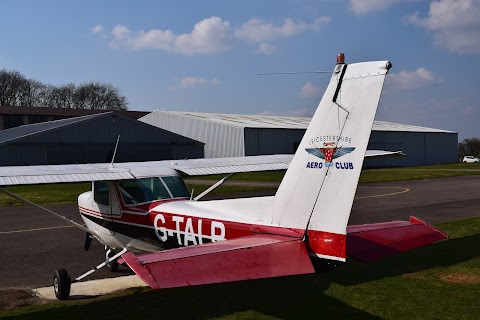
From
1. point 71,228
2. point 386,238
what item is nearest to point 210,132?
point 71,228

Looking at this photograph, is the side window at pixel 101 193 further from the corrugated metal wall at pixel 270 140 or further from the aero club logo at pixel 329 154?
the corrugated metal wall at pixel 270 140

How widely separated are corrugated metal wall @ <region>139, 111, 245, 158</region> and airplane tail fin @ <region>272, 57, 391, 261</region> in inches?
1499

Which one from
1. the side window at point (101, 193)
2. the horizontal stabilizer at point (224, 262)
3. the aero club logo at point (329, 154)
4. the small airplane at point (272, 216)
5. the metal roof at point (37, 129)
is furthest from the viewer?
the metal roof at point (37, 129)

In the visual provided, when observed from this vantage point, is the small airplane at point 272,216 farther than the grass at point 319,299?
No

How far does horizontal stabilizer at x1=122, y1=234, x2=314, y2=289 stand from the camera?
4.64 m

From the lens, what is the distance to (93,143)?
132 ft

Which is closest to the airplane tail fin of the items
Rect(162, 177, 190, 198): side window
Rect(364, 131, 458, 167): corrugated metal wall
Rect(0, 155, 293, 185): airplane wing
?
Rect(162, 177, 190, 198): side window

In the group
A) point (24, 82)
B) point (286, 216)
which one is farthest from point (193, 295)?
point (24, 82)

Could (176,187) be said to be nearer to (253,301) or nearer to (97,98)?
(253,301)

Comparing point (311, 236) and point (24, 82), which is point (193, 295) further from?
point (24, 82)

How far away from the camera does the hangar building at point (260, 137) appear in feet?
148

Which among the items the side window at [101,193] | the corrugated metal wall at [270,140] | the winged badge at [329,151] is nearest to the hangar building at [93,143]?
the corrugated metal wall at [270,140]

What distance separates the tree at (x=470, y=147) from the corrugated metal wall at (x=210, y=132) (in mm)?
61119

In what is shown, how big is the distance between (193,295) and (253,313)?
126cm
